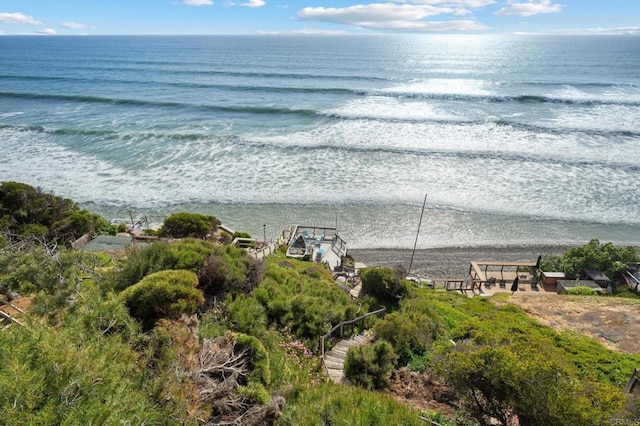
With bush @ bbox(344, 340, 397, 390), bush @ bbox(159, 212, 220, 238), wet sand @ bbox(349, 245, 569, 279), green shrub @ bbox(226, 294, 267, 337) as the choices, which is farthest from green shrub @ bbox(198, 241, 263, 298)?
wet sand @ bbox(349, 245, 569, 279)

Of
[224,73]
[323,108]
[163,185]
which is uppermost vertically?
[224,73]

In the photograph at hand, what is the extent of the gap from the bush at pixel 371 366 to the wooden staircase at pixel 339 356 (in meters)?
0.33

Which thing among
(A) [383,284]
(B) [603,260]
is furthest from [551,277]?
(A) [383,284]

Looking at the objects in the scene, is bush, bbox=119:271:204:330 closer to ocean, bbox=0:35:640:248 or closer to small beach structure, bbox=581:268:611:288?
ocean, bbox=0:35:640:248

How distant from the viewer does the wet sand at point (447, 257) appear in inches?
890

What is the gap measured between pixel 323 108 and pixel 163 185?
25.9m

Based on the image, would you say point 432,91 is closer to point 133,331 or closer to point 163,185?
point 163,185

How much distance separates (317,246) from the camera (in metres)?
21.8

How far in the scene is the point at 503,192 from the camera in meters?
29.6

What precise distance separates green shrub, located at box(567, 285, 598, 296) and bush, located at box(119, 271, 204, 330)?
18.0 meters

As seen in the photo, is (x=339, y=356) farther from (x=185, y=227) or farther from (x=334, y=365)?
(x=185, y=227)

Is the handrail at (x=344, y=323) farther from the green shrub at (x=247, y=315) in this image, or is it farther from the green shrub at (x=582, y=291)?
the green shrub at (x=582, y=291)

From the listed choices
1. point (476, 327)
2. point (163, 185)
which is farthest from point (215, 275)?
point (163, 185)

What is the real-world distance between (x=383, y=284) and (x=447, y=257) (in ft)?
32.4
